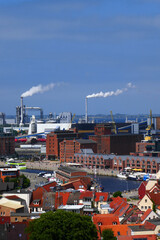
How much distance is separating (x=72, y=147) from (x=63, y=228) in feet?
207

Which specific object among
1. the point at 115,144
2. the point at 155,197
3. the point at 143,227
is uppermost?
the point at 115,144

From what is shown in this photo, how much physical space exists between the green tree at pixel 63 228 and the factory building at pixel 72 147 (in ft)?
199

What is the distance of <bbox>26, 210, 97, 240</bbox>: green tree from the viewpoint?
27062 mm

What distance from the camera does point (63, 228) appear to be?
89.4 feet

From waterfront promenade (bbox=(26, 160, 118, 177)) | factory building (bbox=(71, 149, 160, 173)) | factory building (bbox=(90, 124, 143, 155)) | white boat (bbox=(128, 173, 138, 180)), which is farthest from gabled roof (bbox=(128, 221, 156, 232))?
factory building (bbox=(90, 124, 143, 155))

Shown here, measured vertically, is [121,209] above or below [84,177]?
below

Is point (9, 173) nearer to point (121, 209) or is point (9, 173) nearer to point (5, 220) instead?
point (121, 209)

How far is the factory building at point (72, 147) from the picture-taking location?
89625 mm

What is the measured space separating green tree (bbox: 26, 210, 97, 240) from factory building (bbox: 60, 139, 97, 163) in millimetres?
60555

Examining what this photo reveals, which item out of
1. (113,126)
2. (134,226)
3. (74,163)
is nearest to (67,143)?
(74,163)

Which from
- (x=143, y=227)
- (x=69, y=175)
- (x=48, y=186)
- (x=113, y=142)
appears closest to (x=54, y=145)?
Answer: (x=113, y=142)

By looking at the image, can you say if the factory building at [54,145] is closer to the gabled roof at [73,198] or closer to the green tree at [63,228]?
the gabled roof at [73,198]

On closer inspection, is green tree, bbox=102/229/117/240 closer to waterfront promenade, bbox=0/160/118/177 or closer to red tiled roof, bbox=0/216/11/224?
red tiled roof, bbox=0/216/11/224

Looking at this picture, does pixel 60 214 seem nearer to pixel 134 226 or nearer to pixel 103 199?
pixel 134 226
